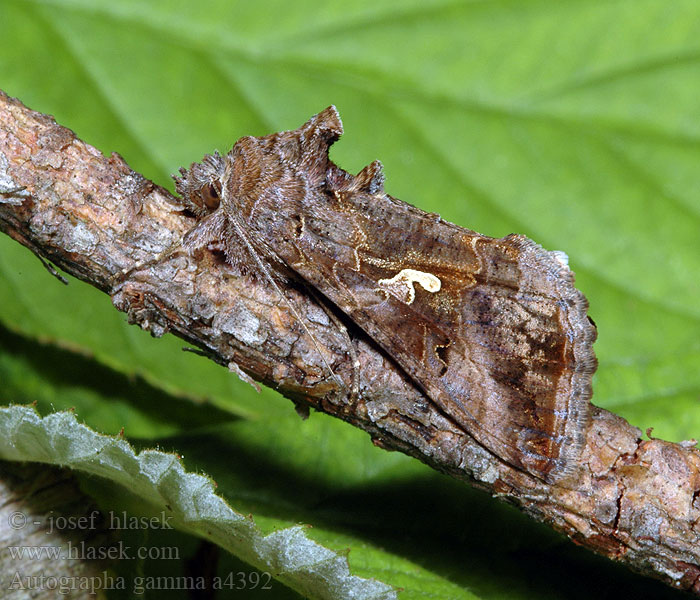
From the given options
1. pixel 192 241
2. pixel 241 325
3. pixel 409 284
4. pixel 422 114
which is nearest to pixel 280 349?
pixel 241 325

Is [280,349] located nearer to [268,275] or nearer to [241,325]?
[241,325]

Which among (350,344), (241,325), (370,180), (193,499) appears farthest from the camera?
(370,180)

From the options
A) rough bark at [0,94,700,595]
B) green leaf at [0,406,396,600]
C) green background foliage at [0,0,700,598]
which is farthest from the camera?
green background foliage at [0,0,700,598]

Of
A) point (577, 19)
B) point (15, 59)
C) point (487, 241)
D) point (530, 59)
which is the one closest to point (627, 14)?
point (577, 19)

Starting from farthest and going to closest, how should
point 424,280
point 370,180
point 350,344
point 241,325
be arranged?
point 370,180, point 424,280, point 350,344, point 241,325

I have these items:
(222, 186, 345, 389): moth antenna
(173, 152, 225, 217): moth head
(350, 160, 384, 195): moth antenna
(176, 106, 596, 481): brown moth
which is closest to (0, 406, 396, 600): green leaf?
(222, 186, 345, 389): moth antenna

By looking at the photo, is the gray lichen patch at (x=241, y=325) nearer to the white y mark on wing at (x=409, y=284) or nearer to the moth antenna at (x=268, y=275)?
the moth antenna at (x=268, y=275)

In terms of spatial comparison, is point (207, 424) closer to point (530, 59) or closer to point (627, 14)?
point (530, 59)

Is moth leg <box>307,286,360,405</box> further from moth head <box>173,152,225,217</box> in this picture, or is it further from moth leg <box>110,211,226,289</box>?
moth head <box>173,152,225,217</box>
